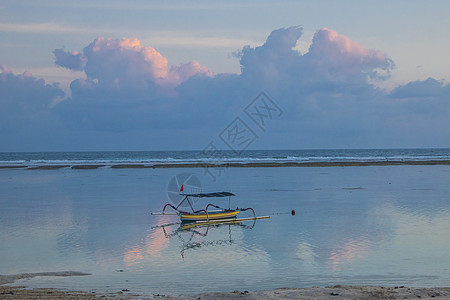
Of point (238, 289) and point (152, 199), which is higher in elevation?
point (152, 199)

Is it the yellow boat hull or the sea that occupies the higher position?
the yellow boat hull

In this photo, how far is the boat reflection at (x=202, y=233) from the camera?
2216cm

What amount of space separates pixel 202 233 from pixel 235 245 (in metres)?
4.33

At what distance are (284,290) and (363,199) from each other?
2579cm

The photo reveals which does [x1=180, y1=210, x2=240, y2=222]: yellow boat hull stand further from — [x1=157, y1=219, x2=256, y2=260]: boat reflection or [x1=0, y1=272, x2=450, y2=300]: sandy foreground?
[x1=0, y1=272, x2=450, y2=300]: sandy foreground

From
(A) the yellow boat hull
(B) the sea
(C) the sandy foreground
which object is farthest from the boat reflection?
(C) the sandy foreground

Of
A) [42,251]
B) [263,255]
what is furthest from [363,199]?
[42,251]

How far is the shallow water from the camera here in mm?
15711

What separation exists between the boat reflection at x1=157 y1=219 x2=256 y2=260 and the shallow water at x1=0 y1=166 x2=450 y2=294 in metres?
0.06

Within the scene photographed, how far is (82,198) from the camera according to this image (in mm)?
40156

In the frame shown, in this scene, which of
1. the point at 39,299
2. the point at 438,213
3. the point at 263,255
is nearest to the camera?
the point at 39,299

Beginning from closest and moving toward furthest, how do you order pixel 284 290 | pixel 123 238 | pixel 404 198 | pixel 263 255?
pixel 284 290 → pixel 263 255 → pixel 123 238 → pixel 404 198

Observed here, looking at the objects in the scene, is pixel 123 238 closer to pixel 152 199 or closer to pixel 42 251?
pixel 42 251

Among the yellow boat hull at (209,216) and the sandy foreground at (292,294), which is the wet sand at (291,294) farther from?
the yellow boat hull at (209,216)
